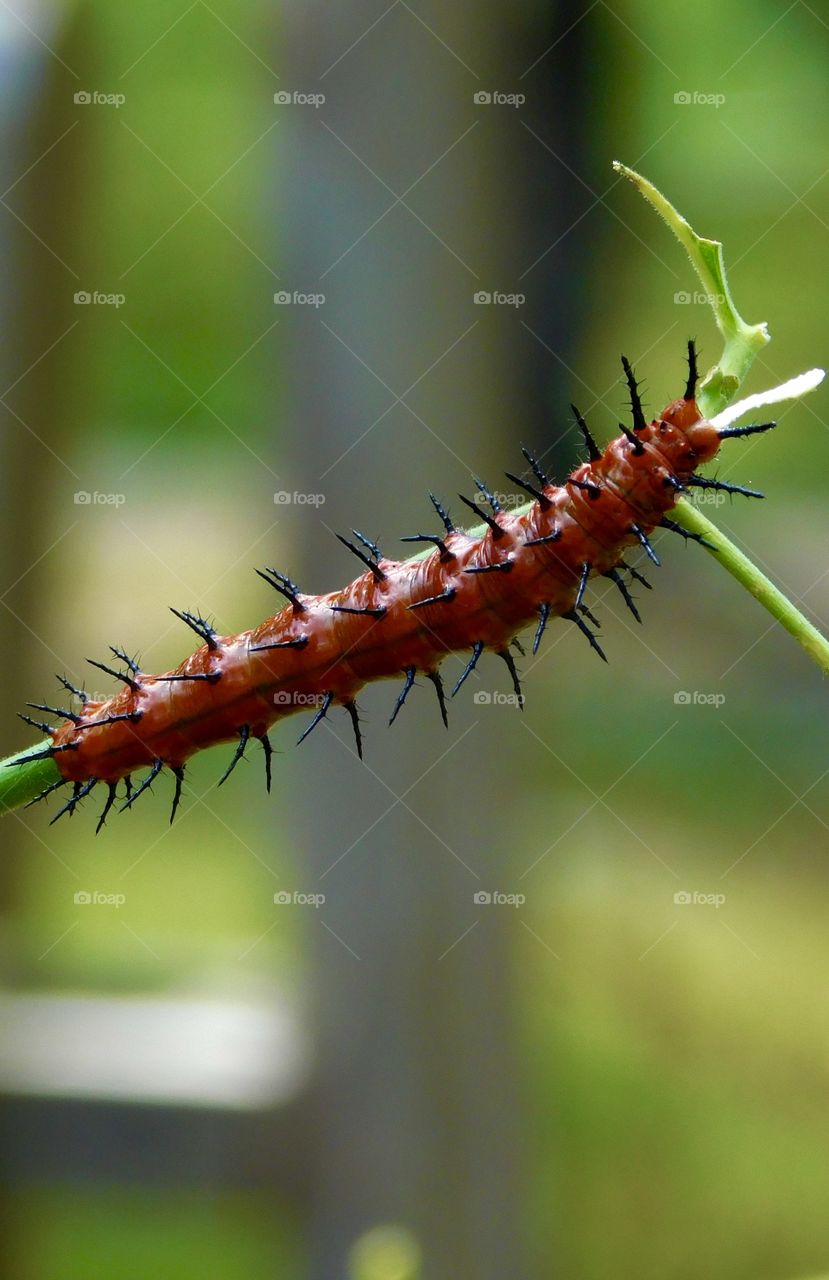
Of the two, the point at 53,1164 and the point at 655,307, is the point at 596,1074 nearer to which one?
the point at 53,1164

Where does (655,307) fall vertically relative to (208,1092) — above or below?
above

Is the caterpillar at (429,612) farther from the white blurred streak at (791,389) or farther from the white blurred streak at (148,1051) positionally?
the white blurred streak at (148,1051)

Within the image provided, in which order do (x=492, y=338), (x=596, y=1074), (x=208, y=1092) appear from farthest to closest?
(x=596, y=1074) → (x=208, y=1092) → (x=492, y=338)

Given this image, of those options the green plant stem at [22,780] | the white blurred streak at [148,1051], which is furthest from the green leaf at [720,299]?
the white blurred streak at [148,1051]

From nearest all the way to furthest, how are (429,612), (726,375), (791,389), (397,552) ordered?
1. (791,389)
2. (726,375)
3. (429,612)
4. (397,552)

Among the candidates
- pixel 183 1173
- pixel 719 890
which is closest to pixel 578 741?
pixel 719 890

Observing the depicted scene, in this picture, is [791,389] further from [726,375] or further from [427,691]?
[427,691]

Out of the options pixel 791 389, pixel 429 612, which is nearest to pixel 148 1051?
pixel 429 612
